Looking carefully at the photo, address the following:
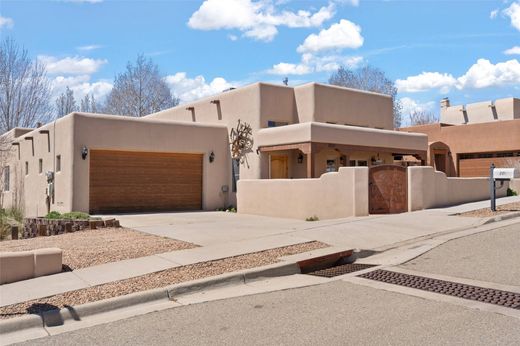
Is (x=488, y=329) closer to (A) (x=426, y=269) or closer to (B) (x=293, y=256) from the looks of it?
(A) (x=426, y=269)

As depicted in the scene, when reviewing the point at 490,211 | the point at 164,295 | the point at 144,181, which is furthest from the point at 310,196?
the point at 164,295

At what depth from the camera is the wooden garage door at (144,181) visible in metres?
19.9

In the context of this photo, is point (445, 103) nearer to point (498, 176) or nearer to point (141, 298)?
point (498, 176)

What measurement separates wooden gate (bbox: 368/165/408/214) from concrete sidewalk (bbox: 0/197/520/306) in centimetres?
80

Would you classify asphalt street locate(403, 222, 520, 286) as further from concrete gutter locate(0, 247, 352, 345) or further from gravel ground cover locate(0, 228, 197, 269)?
gravel ground cover locate(0, 228, 197, 269)

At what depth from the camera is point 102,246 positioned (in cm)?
1052

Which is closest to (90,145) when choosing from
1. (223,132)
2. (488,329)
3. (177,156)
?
(177,156)

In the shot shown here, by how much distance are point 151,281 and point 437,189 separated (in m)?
12.6

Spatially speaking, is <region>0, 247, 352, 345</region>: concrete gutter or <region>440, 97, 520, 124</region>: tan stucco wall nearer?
<region>0, 247, 352, 345</region>: concrete gutter

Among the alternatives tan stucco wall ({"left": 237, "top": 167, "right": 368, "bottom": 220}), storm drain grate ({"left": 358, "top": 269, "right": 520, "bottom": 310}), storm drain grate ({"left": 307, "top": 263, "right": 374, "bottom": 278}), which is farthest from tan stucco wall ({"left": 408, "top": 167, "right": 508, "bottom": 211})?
storm drain grate ({"left": 358, "top": 269, "right": 520, "bottom": 310})

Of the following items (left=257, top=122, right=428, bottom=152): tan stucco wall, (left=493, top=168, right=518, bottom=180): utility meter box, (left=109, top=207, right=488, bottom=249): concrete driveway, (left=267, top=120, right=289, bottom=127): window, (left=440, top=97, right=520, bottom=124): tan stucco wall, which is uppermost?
(left=440, top=97, right=520, bottom=124): tan stucco wall

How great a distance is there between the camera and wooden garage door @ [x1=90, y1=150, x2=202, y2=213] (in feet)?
65.2

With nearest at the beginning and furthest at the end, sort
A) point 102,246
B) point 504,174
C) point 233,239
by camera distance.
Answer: point 102,246 < point 233,239 < point 504,174

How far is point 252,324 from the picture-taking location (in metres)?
5.71
